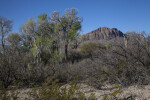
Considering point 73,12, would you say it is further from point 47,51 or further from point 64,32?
point 47,51

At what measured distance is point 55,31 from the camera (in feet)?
67.2

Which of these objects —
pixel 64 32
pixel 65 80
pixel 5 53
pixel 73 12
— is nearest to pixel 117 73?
pixel 65 80

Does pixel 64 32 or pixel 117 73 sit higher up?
pixel 64 32

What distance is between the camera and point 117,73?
6773 mm

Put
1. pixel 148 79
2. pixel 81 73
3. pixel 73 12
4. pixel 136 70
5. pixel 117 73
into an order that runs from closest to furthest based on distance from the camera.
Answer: pixel 148 79 < pixel 136 70 < pixel 117 73 < pixel 81 73 < pixel 73 12

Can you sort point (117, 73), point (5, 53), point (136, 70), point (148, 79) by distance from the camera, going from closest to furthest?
1. point (148, 79)
2. point (136, 70)
3. point (117, 73)
4. point (5, 53)

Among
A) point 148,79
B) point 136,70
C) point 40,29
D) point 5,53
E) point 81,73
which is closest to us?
point 148,79

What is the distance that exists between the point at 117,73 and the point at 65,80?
146 inches

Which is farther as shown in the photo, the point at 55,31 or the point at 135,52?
the point at 55,31

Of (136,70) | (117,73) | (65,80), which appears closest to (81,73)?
(65,80)

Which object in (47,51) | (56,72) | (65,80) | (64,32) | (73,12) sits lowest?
(65,80)

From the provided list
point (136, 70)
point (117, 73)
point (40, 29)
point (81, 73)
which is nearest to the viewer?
point (136, 70)

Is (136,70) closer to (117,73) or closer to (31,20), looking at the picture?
(117,73)

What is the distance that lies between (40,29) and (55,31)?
2255 mm
